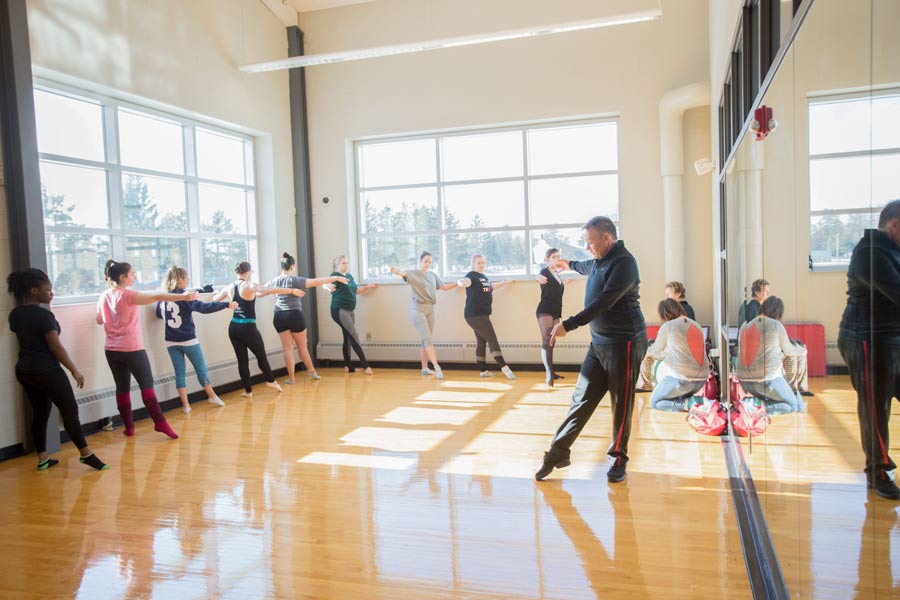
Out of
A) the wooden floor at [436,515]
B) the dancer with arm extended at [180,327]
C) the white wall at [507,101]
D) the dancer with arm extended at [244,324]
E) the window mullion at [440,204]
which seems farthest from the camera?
the window mullion at [440,204]

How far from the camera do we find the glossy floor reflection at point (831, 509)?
1.28 metres

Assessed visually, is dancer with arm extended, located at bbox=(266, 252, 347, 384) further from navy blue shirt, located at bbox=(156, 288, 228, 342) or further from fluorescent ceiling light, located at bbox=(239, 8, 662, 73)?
fluorescent ceiling light, located at bbox=(239, 8, 662, 73)

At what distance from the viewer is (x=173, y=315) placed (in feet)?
20.9

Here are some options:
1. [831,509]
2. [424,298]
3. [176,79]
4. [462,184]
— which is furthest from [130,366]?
[831,509]

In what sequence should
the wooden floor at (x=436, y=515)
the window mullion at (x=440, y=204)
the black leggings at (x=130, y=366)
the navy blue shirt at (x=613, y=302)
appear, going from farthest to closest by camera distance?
1. the window mullion at (x=440, y=204)
2. the black leggings at (x=130, y=366)
3. the navy blue shirt at (x=613, y=302)
4. the wooden floor at (x=436, y=515)

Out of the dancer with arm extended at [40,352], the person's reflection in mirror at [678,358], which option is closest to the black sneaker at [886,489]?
the person's reflection in mirror at [678,358]

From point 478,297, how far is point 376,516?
4575mm

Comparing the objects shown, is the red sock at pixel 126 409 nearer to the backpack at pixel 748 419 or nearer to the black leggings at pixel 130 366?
the black leggings at pixel 130 366

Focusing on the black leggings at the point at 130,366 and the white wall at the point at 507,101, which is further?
the white wall at the point at 507,101

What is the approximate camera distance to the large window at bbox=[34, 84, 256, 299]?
18.7 ft

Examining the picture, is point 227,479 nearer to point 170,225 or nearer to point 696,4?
point 170,225

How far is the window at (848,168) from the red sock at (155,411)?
5.16m

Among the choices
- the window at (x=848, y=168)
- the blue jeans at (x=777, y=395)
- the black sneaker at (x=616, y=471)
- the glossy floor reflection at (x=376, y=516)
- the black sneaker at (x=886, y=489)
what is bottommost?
the glossy floor reflection at (x=376, y=516)

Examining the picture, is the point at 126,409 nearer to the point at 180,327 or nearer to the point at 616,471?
the point at 180,327
